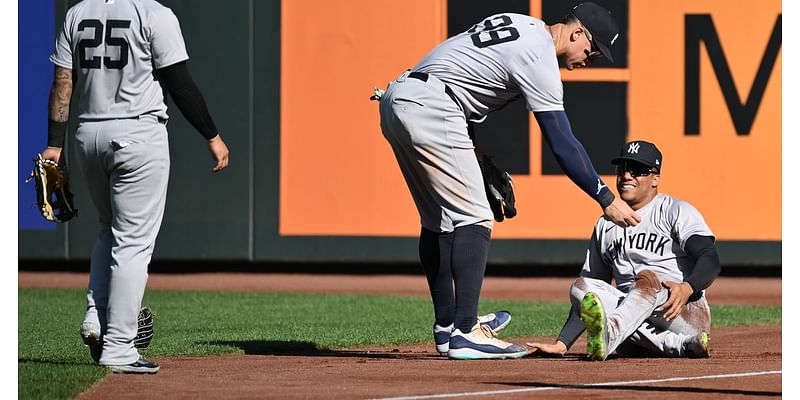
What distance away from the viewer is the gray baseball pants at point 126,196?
5.28m

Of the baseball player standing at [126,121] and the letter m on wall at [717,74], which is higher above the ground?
the letter m on wall at [717,74]

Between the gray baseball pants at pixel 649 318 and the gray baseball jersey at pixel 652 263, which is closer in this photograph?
the gray baseball pants at pixel 649 318

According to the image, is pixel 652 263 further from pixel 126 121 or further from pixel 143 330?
pixel 126 121

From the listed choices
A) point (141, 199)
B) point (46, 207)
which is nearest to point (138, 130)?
point (141, 199)

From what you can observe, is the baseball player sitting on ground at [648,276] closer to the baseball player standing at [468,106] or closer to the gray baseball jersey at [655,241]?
the gray baseball jersey at [655,241]

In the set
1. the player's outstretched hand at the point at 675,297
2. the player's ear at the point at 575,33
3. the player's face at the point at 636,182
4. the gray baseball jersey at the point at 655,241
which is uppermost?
the player's ear at the point at 575,33

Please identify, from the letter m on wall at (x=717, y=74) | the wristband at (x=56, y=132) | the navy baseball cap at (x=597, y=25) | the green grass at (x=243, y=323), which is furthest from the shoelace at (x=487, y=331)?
the letter m on wall at (x=717, y=74)

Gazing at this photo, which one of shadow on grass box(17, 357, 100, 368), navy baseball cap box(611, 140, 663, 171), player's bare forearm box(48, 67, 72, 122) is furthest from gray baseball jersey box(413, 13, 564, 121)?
shadow on grass box(17, 357, 100, 368)

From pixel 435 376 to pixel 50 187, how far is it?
6.01ft

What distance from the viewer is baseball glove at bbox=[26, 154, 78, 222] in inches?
223

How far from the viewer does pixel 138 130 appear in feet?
17.4

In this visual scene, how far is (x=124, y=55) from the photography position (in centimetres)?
534

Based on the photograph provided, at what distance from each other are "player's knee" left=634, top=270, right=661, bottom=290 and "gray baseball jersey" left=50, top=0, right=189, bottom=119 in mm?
2176

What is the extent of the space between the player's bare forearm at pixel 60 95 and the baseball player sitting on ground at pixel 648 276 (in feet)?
7.50
